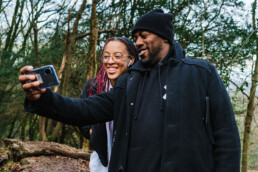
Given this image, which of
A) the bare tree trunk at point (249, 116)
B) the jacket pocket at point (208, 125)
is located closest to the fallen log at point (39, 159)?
the jacket pocket at point (208, 125)

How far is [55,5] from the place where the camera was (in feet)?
41.4

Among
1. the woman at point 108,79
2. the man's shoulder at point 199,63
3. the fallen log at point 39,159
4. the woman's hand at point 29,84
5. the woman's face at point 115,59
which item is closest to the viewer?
the woman's hand at point 29,84

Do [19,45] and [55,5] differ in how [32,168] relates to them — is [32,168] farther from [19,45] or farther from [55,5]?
[19,45]

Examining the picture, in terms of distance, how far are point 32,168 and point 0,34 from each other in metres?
13.4

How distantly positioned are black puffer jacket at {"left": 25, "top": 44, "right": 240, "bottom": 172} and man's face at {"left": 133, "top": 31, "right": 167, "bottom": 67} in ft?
0.58

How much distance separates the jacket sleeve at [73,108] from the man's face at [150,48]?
0.42 metres

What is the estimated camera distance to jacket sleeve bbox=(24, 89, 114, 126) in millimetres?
1606

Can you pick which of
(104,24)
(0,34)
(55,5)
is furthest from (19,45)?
(104,24)

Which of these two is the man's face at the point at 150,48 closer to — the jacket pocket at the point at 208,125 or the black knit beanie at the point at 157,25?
the black knit beanie at the point at 157,25

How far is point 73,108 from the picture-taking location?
180 cm

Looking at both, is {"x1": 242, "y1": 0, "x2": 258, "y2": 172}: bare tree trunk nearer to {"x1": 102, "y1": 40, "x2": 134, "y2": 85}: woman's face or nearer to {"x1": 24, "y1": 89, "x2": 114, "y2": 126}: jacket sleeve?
{"x1": 102, "y1": 40, "x2": 134, "y2": 85}: woman's face

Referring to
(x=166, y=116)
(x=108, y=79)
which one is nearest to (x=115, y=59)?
(x=108, y=79)

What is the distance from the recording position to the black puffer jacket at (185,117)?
5.25 feet

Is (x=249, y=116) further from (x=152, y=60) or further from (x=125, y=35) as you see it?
(x=152, y=60)
